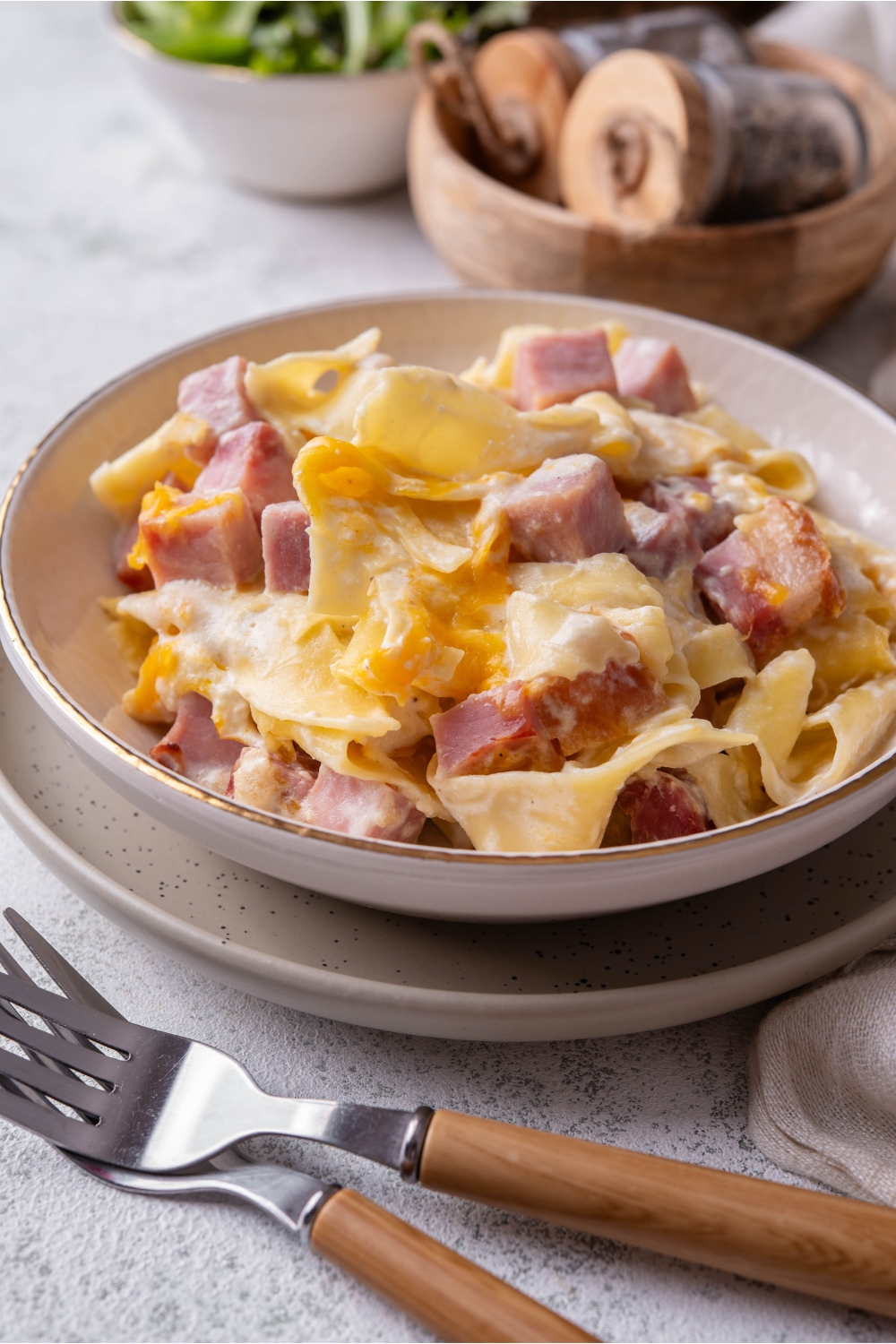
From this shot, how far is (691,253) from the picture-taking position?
11.9 feet

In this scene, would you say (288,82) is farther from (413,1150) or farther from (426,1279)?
(426,1279)

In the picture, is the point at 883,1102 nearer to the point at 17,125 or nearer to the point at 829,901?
the point at 829,901

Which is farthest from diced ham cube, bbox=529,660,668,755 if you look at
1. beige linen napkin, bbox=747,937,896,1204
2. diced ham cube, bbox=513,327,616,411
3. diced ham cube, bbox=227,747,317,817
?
diced ham cube, bbox=513,327,616,411

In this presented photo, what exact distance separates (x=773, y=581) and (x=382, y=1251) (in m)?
1.42

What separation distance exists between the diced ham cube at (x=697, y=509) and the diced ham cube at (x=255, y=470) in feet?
2.51

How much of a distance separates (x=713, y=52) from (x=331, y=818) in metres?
3.78

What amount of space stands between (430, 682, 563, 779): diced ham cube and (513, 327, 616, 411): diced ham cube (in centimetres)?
87

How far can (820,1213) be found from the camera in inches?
64.6

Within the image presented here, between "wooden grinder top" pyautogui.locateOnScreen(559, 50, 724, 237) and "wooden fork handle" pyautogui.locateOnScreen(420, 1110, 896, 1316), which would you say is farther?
"wooden grinder top" pyautogui.locateOnScreen(559, 50, 724, 237)

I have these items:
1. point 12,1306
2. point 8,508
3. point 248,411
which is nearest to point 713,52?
point 248,411

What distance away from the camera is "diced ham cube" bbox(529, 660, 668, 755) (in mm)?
2080

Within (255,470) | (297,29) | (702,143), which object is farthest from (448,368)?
(297,29)

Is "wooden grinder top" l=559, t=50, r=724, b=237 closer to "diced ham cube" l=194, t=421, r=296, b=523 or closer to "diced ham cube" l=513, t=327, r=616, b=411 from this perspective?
"diced ham cube" l=513, t=327, r=616, b=411

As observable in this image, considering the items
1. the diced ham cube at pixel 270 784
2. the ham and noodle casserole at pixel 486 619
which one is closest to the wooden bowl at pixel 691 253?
the ham and noodle casserole at pixel 486 619
